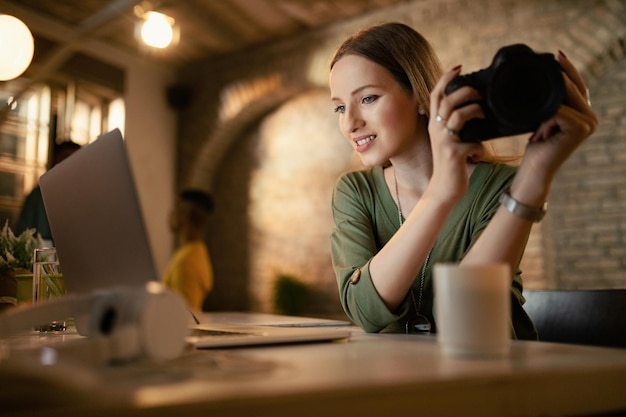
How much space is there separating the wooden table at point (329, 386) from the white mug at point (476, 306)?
0.02 m

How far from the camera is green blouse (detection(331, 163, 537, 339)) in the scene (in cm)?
92

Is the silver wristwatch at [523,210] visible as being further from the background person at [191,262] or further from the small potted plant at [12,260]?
the background person at [191,262]

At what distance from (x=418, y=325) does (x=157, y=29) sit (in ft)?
8.63

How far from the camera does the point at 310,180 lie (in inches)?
183

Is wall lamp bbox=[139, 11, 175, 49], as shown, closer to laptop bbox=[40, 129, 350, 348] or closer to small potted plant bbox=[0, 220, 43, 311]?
small potted plant bbox=[0, 220, 43, 311]

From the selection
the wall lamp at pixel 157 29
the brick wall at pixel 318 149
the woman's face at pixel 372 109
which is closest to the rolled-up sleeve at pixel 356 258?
the woman's face at pixel 372 109

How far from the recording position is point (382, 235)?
117cm

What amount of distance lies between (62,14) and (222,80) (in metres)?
1.40

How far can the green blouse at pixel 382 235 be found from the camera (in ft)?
3.03

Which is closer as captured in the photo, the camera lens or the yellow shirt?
the camera lens

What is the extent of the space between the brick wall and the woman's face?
97.3 inches

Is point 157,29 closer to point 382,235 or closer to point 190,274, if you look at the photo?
point 190,274

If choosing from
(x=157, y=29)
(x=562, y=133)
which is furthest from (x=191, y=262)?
(x=562, y=133)

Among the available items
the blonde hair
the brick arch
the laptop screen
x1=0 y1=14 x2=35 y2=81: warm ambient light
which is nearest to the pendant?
the blonde hair
